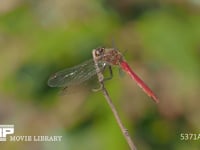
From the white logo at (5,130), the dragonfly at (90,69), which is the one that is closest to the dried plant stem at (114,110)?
the dragonfly at (90,69)

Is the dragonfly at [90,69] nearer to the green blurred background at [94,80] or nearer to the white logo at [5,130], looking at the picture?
the green blurred background at [94,80]

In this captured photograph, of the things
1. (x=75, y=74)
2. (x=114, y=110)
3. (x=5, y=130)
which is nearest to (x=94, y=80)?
(x=75, y=74)

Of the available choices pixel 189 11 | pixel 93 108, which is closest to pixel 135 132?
pixel 93 108

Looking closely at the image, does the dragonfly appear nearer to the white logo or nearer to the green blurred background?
the green blurred background

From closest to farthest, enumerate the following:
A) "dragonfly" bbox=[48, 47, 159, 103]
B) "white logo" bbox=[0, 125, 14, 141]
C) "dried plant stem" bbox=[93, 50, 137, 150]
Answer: "dried plant stem" bbox=[93, 50, 137, 150] < "dragonfly" bbox=[48, 47, 159, 103] < "white logo" bbox=[0, 125, 14, 141]

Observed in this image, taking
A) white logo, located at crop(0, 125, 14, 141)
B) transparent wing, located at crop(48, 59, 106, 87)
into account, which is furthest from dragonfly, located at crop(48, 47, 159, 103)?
white logo, located at crop(0, 125, 14, 141)

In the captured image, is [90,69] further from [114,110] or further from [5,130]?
[5,130]
